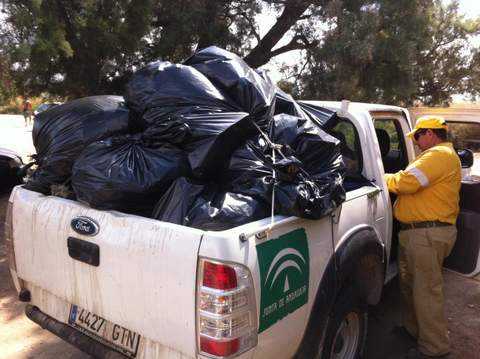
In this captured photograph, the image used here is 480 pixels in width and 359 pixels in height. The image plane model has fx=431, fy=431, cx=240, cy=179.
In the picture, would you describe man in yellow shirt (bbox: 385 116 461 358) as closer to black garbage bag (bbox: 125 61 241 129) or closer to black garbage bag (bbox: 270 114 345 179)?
black garbage bag (bbox: 270 114 345 179)

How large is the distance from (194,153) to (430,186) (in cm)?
182

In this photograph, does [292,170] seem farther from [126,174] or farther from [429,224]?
[429,224]

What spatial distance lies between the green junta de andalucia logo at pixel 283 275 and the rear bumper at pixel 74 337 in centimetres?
82

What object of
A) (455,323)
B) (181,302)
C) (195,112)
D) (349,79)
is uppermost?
(349,79)

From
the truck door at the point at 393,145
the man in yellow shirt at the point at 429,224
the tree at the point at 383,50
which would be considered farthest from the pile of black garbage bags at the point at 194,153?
the tree at the point at 383,50

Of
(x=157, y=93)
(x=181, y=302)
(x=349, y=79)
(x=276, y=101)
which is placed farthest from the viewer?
(x=349, y=79)

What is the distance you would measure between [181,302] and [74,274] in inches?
29.8

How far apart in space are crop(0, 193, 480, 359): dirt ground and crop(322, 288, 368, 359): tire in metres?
0.41

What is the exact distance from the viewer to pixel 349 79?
7.70 meters

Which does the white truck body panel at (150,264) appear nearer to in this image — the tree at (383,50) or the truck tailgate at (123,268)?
the truck tailgate at (123,268)

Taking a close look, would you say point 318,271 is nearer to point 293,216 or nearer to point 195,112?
point 293,216

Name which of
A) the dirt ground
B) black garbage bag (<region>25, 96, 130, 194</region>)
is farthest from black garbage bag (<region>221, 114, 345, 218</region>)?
the dirt ground

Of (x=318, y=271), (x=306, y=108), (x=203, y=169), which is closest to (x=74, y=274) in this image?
(x=203, y=169)

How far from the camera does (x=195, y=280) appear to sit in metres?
1.87
